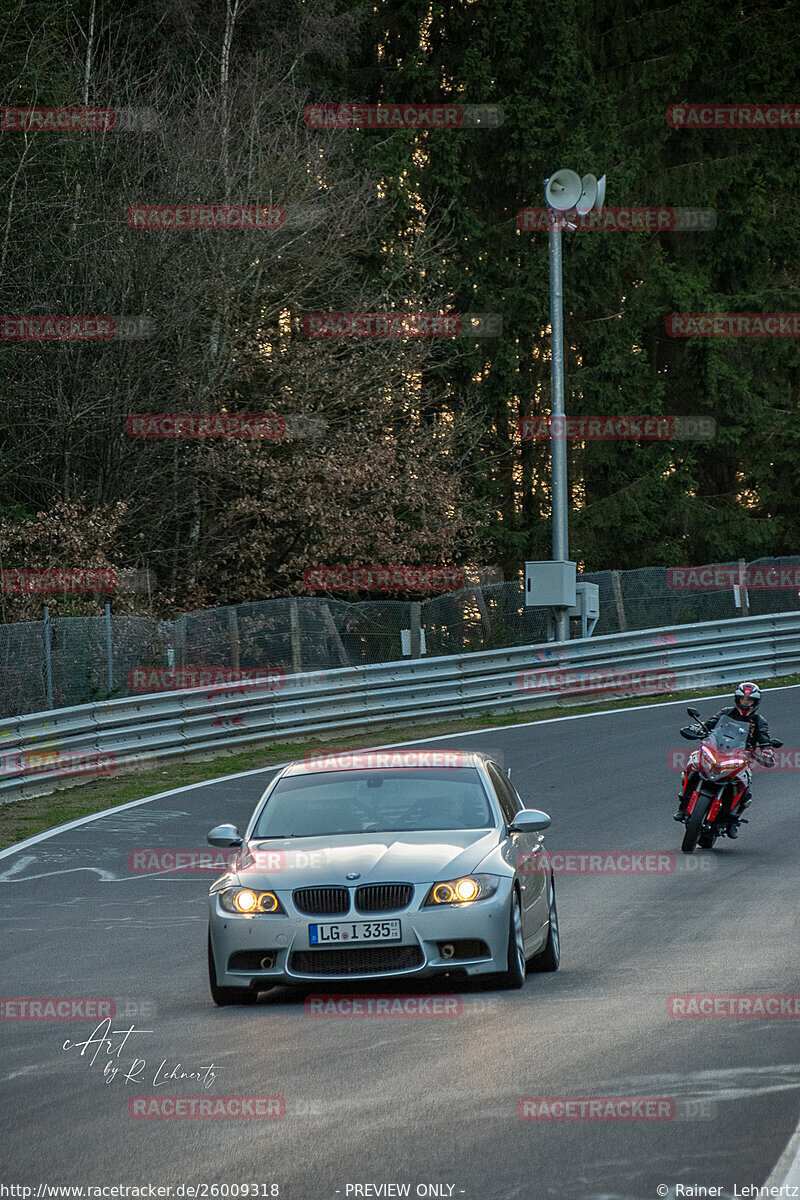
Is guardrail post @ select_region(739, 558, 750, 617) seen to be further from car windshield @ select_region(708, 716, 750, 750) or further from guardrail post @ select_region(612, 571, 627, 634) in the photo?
car windshield @ select_region(708, 716, 750, 750)

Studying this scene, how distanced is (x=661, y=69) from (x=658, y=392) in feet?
26.3

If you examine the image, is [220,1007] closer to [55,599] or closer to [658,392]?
[55,599]

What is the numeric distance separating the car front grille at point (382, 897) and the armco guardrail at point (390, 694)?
11.4m

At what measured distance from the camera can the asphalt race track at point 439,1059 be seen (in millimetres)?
5812

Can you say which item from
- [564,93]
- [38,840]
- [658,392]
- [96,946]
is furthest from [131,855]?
[564,93]

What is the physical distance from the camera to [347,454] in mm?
31938

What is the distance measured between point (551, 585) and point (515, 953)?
18.9 meters

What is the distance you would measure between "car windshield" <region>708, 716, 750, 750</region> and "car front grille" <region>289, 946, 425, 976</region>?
7.41 meters

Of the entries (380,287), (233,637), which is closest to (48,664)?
(233,637)

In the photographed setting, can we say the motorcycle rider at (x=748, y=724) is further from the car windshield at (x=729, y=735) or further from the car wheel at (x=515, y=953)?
the car wheel at (x=515, y=953)

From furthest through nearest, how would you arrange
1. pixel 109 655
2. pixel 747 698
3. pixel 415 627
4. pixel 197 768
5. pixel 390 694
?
pixel 415 627
pixel 390 694
pixel 109 655
pixel 197 768
pixel 747 698

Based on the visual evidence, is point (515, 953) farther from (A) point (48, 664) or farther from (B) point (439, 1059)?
(A) point (48, 664)

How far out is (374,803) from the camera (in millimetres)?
10305
